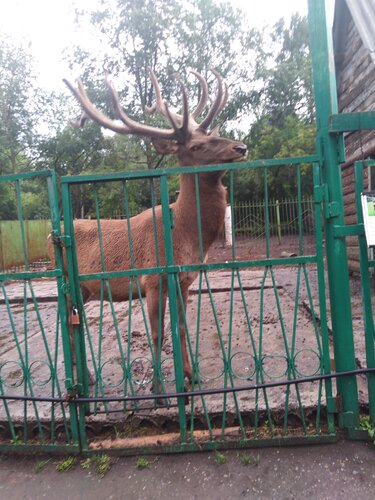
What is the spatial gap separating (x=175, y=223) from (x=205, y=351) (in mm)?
1898

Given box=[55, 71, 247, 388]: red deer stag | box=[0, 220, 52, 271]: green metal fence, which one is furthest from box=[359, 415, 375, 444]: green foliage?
box=[0, 220, 52, 271]: green metal fence

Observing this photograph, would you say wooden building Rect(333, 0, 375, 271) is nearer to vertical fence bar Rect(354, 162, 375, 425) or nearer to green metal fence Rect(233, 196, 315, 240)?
vertical fence bar Rect(354, 162, 375, 425)

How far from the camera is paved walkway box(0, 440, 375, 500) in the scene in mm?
2211

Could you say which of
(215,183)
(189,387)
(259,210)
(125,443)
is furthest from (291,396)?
(259,210)

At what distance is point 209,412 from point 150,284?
121 cm

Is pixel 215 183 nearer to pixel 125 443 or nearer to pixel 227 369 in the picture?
pixel 227 369

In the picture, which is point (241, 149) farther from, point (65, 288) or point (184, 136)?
point (65, 288)

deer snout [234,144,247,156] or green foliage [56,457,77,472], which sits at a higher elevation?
deer snout [234,144,247,156]

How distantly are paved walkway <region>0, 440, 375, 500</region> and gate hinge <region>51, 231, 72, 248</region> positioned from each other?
1.69m

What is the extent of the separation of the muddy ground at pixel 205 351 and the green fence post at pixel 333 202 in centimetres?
19

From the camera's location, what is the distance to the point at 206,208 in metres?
3.32

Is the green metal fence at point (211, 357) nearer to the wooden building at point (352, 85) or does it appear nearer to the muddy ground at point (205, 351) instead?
the muddy ground at point (205, 351)

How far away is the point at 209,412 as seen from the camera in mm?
2812

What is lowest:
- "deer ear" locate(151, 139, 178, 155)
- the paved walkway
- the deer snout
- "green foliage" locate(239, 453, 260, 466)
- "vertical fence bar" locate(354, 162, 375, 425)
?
the paved walkway
